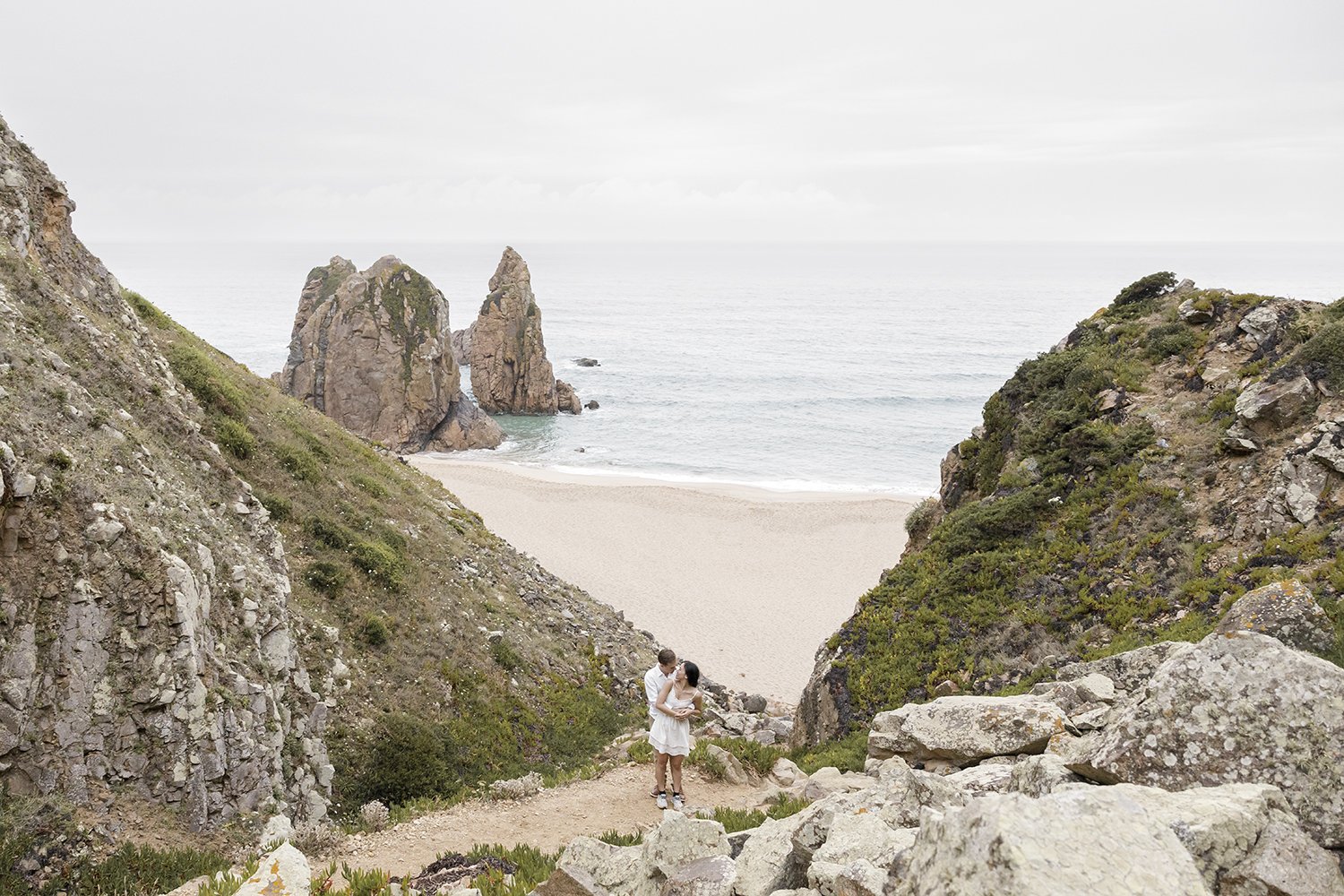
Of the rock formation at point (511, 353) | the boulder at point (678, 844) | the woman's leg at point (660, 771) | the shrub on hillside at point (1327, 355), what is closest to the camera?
the boulder at point (678, 844)

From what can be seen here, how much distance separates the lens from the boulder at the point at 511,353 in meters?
84.3

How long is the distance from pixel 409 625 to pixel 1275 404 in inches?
867

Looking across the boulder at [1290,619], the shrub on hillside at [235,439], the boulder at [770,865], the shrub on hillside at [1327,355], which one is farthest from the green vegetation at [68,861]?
the shrub on hillside at [1327,355]

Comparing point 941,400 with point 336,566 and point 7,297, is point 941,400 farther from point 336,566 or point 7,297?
point 7,297

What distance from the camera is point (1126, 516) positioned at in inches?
774

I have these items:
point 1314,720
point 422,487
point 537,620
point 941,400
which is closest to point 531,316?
point 941,400

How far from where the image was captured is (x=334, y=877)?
12.2 metres

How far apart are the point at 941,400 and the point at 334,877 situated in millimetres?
89584

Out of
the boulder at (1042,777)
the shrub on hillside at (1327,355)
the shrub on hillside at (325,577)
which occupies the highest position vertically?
the shrub on hillside at (1327,355)

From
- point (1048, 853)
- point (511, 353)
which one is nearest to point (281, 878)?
point (1048, 853)

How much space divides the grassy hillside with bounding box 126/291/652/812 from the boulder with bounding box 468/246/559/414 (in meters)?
53.2

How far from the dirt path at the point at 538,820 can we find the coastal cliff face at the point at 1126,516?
4283mm

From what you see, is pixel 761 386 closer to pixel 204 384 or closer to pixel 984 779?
pixel 204 384

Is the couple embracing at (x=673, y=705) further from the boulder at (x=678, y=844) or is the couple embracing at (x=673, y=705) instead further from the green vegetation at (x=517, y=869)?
the boulder at (x=678, y=844)
